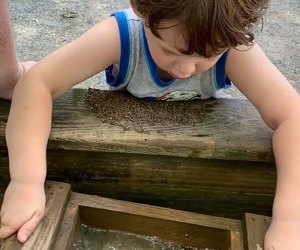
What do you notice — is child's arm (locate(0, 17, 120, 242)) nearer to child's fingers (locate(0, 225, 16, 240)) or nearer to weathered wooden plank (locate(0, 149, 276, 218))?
child's fingers (locate(0, 225, 16, 240))

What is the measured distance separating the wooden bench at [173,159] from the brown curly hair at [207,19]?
231 mm

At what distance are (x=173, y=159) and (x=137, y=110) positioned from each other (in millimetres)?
138

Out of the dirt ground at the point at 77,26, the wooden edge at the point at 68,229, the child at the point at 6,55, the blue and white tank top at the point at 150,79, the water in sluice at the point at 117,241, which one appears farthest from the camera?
the dirt ground at the point at 77,26


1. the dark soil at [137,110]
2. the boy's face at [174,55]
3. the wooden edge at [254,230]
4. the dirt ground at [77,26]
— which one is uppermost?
the boy's face at [174,55]

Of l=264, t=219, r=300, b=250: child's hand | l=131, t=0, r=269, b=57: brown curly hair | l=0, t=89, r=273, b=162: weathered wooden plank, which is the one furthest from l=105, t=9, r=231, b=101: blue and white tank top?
l=264, t=219, r=300, b=250: child's hand

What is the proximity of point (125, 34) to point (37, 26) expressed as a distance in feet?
4.60

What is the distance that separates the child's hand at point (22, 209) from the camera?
109 cm

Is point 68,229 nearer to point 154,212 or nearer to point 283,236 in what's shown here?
point 154,212

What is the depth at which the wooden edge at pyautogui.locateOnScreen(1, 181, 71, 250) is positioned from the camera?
1.08m

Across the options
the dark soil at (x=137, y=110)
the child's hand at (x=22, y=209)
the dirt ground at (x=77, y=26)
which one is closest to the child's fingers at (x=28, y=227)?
the child's hand at (x=22, y=209)

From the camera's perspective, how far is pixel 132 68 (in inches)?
54.6

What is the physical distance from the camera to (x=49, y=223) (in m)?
1.12

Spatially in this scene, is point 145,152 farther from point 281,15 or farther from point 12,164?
point 281,15

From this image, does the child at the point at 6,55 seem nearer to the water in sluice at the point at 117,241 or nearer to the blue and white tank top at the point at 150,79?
the blue and white tank top at the point at 150,79
